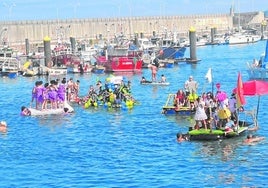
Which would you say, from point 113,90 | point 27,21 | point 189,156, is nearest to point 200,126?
point 189,156

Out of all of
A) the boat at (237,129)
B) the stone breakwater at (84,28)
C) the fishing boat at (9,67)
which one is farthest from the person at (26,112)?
the stone breakwater at (84,28)

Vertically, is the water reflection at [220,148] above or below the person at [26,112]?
below

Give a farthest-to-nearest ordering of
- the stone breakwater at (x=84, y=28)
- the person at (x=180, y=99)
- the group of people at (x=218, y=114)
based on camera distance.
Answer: the stone breakwater at (x=84, y=28)
the person at (x=180, y=99)
the group of people at (x=218, y=114)

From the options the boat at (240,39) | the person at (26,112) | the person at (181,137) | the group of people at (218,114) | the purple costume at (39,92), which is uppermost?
the boat at (240,39)

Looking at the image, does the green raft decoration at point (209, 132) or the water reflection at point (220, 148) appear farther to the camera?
the green raft decoration at point (209, 132)

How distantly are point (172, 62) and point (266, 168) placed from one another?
66.9 meters

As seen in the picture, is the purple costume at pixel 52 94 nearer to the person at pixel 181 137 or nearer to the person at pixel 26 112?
the person at pixel 26 112

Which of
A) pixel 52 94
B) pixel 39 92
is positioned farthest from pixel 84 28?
pixel 39 92

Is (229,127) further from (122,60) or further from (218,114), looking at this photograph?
(122,60)

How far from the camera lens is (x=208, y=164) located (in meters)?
26.8

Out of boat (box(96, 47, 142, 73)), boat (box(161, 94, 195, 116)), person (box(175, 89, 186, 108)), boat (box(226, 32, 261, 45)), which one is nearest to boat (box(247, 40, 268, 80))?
boat (box(96, 47, 142, 73))

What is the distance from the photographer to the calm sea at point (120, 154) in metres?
25.0

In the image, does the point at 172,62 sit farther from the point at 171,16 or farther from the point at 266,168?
the point at 171,16

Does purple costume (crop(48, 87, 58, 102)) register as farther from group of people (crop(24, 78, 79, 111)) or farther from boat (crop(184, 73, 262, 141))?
boat (crop(184, 73, 262, 141))
